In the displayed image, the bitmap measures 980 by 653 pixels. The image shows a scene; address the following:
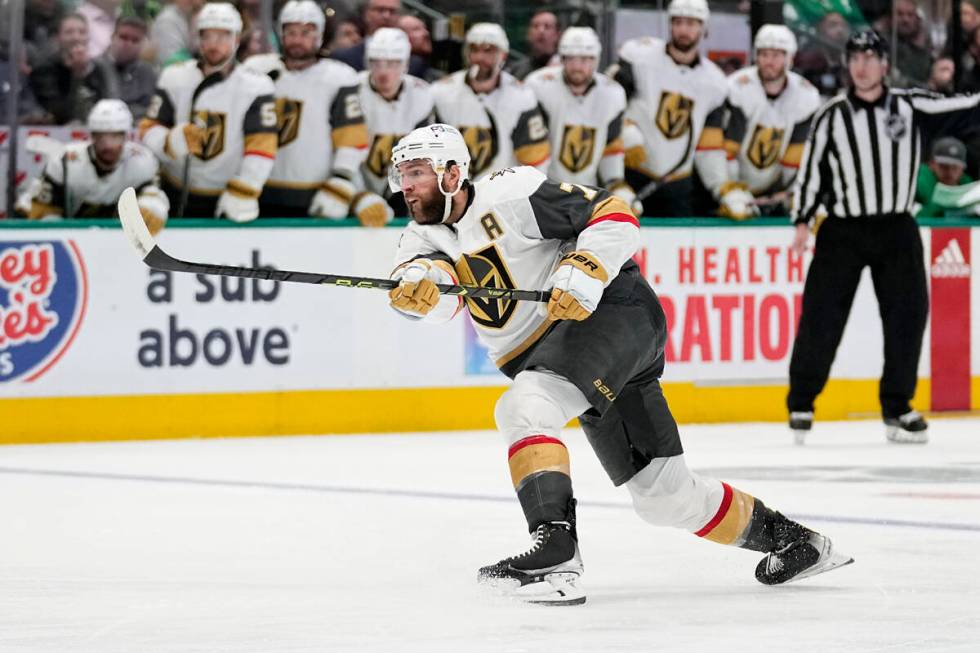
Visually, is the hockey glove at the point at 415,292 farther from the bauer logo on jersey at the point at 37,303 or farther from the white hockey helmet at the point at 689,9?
the white hockey helmet at the point at 689,9

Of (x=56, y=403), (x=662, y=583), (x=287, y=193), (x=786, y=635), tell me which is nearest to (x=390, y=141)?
(x=287, y=193)

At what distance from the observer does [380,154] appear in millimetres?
8375

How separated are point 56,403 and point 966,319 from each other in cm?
426

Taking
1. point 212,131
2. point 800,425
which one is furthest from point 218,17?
point 800,425

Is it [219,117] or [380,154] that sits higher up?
[219,117]

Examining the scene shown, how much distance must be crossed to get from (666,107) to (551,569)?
5245 mm

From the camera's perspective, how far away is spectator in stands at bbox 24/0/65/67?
793 cm

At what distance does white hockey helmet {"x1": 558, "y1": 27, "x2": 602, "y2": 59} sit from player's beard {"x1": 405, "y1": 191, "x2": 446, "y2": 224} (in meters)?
4.48

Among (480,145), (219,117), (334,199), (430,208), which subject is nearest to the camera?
(430,208)

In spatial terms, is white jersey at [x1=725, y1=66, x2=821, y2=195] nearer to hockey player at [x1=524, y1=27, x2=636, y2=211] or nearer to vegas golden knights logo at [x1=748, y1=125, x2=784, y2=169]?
vegas golden knights logo at [x1=748, y1=125, x2=784, y2=169]

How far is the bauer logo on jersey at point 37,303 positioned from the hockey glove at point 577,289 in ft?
13.5

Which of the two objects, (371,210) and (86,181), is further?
(371,210)

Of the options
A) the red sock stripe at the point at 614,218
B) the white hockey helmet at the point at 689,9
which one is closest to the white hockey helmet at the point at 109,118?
the white hockey helmet at the point at 689,9

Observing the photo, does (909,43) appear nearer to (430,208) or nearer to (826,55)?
(826,55)
